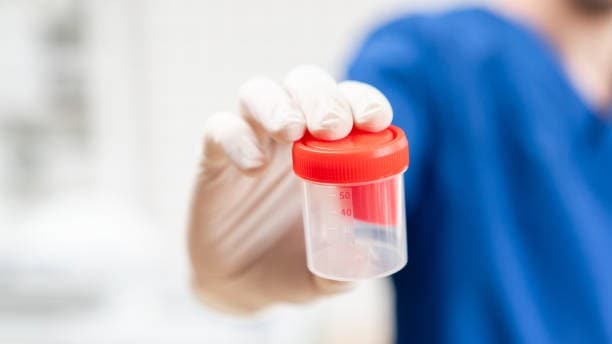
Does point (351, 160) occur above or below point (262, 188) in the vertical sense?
above

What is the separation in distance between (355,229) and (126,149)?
1302 mm

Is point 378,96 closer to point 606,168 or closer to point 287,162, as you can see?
point 287,162

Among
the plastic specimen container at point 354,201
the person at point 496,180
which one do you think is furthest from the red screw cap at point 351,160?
the person at point 496,180

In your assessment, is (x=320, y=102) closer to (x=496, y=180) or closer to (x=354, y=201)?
(x=354, y=201)

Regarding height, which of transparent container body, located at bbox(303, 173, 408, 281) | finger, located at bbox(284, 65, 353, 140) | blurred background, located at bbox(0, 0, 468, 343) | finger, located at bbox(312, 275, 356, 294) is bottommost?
blurred background, located at bbox(0, 0, 468, 343)

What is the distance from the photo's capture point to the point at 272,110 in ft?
1.93

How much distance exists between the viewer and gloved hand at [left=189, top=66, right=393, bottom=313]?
57 centimetres

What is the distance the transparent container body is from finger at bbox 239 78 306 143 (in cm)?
4

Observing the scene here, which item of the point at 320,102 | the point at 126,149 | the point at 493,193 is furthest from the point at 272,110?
the point at 126,149

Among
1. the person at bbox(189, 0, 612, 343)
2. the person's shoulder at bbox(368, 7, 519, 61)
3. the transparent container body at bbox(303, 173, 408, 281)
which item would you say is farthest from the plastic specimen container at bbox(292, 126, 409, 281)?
the person's shoulder at bbox(368, 7, 519, 61)

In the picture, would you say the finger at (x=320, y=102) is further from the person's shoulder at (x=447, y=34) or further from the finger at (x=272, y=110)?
the person's shoulder at (x=447, y=34)

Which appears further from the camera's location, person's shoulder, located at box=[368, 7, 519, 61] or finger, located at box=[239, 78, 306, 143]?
person's shoulder, located at box=[368, 7, 519, 61]

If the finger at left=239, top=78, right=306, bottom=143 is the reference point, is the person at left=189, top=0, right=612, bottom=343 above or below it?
below

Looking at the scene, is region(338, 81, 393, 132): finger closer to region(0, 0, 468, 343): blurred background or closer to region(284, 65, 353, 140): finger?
region(284, 65, 353, 140): finger
